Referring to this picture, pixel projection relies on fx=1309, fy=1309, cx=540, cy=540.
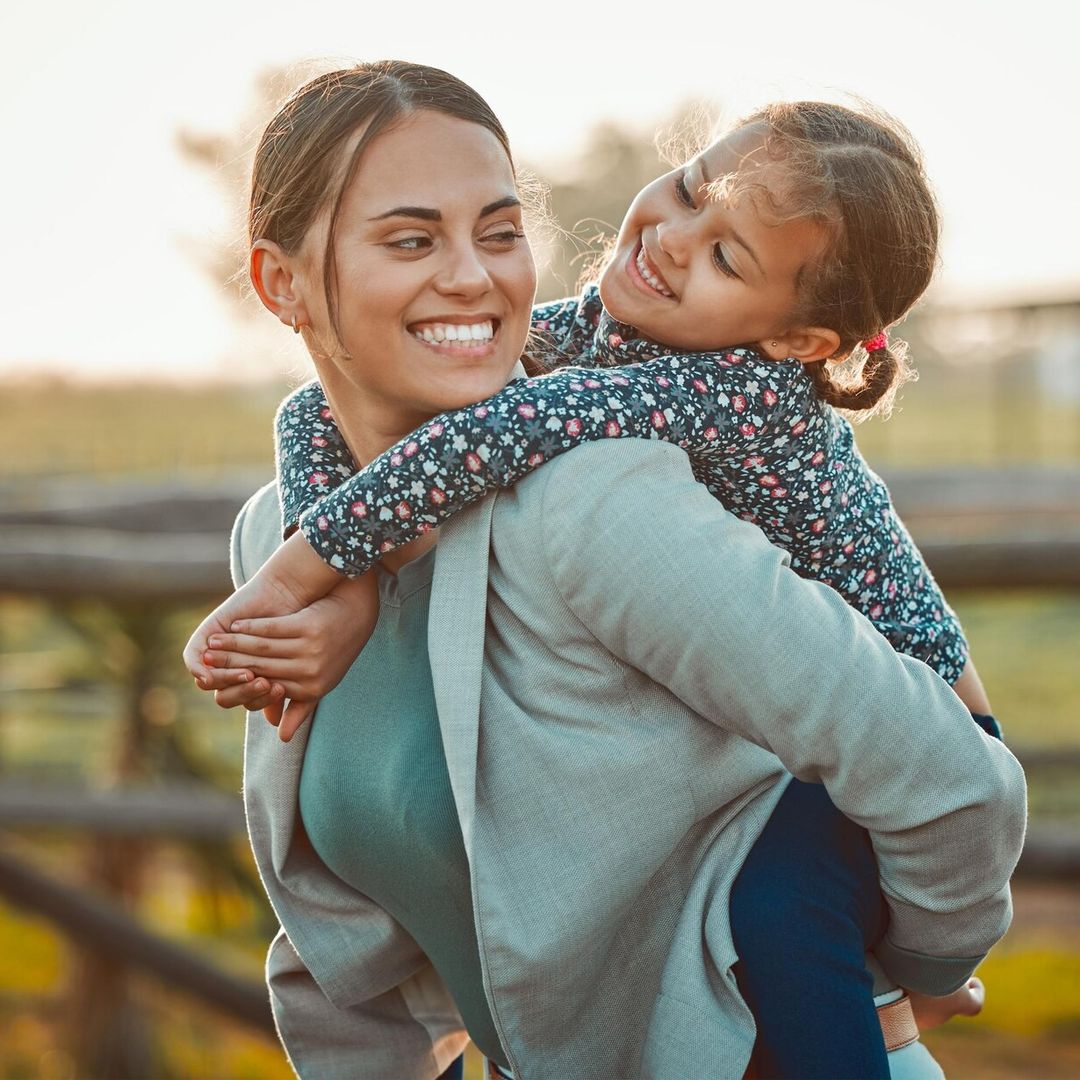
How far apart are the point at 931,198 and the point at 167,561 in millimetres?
2447

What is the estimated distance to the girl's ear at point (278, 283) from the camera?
167cm

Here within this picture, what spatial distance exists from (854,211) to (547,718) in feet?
2.32

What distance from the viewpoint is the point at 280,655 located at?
1.49 metres

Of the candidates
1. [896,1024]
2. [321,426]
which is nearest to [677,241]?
[321,426]

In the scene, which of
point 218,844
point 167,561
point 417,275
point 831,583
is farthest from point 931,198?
point 218,844

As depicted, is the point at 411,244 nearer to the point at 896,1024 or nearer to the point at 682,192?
the point at 682,192

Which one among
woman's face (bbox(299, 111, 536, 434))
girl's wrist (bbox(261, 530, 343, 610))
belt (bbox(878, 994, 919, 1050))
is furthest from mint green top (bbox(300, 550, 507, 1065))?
belt (bbox(878, 994, 919, 1050))

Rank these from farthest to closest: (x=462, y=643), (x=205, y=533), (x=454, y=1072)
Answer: (x=205, y=533)
(x=454, y=1072)
(x=462, y=643)

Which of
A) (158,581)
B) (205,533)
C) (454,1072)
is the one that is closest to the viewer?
(454,1072)

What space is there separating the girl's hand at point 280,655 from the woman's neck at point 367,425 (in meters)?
0.15

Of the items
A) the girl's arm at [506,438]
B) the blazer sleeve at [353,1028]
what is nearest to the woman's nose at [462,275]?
the girl's arm at [506,438]

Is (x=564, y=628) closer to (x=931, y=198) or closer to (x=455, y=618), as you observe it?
Answer: (x=455, y=618)

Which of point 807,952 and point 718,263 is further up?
point 718,263

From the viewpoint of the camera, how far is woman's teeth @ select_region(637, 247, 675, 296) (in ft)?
5.49
